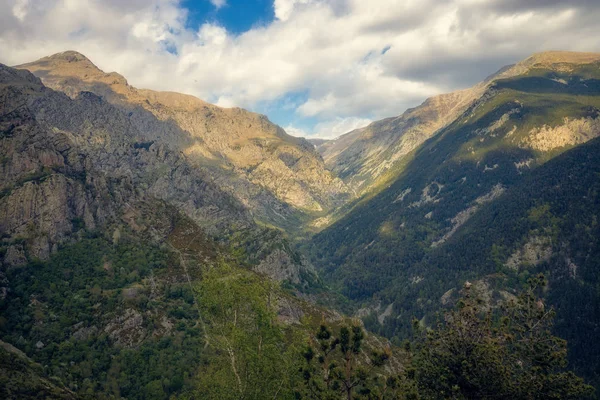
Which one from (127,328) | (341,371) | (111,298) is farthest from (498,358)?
(111,298)

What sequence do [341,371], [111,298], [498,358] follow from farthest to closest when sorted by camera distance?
1. [111,298]
2. [498,358]
3. [341,371]

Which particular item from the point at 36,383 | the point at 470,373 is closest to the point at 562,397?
the point at 470,373

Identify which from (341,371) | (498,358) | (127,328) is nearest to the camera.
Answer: (341,371)

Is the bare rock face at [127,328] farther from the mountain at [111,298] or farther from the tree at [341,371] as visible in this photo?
the tree at [341,371]

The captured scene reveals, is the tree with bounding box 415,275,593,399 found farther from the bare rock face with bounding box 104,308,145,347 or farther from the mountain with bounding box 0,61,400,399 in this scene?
the bare rock face with bounding box 104,308,145,347

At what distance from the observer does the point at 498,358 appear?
4084 cm

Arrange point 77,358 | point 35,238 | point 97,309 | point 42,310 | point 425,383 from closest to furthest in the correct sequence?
point 425,383 < point 77,358 < point 42,310 < point 97,309 < point 35,238

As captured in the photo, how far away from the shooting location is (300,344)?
4075cm

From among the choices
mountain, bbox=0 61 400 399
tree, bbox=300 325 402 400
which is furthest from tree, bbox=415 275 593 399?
mountain, bbox=0 61 400 399

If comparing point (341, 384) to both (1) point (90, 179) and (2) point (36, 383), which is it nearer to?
(2) point (36, 383)

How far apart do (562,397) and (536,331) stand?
683 centimetres

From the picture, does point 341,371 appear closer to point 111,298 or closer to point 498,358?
point 498,358

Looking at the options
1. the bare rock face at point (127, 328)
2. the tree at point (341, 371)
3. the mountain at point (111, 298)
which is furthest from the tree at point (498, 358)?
the bare rock face at point (127, 328)

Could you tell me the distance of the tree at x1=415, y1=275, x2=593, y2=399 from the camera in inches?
1642
